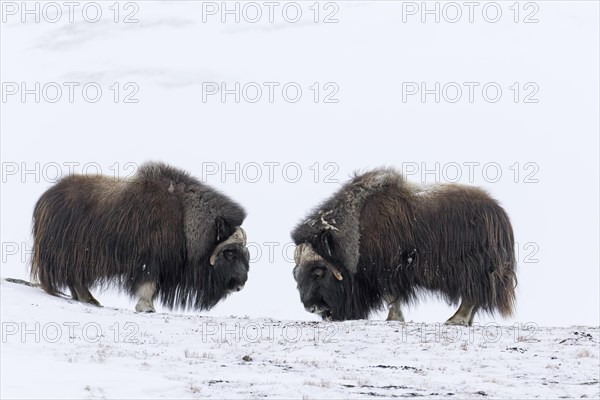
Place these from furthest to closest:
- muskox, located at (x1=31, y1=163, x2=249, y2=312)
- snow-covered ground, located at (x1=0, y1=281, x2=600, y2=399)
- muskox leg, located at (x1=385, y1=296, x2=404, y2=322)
Result: 1. muskox, located at (x1=31, y1=163, x2=249, y2=312)
2. muskox leg, located at (x1=385, y1=296, x2=404, y2=322)
3. snow-covered ground, located at (x1=0, y1=281, x2=600, y2=399)

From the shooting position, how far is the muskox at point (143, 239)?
888 centimetres

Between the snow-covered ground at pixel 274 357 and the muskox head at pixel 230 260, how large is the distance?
0.95 metres

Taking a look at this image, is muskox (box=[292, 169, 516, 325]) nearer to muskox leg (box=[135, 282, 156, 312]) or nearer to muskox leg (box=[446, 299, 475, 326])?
muskox leg (box=[446, 299, 475, 326])

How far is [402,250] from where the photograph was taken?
27.8 ft

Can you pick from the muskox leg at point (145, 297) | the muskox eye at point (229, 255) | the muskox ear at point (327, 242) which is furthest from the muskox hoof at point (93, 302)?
the muskox ear at point (327, 242)

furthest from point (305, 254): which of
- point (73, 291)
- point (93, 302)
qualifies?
point (73, 291)

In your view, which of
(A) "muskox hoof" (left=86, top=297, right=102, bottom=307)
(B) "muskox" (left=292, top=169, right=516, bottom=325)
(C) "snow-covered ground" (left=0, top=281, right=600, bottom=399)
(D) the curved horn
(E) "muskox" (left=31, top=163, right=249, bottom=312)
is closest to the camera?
(C) "snow-covered ground" (left=0, top=281, right=600, bottom=399)

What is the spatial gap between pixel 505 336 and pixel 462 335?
0.28m

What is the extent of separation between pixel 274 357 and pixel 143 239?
2.73 m

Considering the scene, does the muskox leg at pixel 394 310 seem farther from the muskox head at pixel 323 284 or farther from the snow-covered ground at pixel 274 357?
the snow-covered ground at pixel 274 357

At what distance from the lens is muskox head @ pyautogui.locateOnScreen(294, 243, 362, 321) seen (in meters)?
8.64

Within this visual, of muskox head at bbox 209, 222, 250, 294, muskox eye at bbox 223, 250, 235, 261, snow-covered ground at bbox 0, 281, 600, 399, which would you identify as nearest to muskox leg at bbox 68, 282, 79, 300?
snow-covered ground at bbox 0, 281, 600, 399

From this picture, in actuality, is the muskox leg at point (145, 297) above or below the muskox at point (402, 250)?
below

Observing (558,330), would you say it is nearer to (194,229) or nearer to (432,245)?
(432,245)
